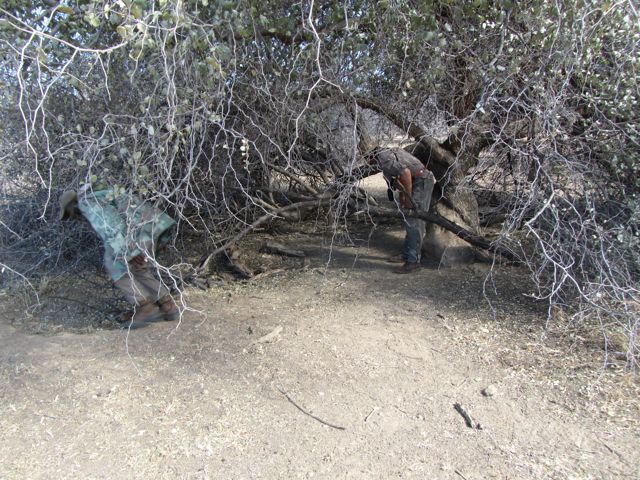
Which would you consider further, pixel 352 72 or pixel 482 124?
pixel 482 124

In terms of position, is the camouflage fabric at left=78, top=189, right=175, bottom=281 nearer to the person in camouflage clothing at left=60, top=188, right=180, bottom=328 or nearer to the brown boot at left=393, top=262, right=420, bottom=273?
the person in camouflage clothing at left=60, top=188, right=180, bottom=328

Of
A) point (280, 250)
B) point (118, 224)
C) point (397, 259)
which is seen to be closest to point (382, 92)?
point (397, 259)

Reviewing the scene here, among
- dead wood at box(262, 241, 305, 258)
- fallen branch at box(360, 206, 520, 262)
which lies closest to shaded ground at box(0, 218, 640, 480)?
fallen branch at box(360, 206, 520, 262)

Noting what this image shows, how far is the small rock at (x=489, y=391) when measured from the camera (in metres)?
3.17

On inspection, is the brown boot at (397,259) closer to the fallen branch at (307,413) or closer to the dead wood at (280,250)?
the dead wood at (280,250)

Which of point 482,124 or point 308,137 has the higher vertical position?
point 482,124

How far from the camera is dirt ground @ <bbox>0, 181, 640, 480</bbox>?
2.69 meters

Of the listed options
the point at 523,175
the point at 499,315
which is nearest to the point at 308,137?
the point at 523,175

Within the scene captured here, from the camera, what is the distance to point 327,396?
3.23 m

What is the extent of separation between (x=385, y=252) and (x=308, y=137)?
5.89 feet

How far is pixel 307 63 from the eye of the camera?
156 inches

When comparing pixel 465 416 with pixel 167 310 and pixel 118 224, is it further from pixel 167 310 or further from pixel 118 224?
pixel 118 224

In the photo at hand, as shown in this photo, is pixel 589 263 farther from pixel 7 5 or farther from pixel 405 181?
pixel 7 5

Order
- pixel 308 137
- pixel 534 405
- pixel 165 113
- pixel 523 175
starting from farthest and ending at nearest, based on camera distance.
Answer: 1. pixel 308 137
2. pixel 523 175
3. pixel 165 113
4. pixel 534 405
